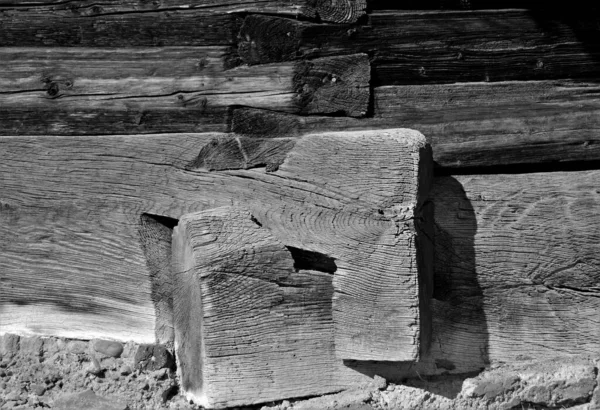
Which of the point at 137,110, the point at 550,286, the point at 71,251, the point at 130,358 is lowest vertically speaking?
the point at 130,358

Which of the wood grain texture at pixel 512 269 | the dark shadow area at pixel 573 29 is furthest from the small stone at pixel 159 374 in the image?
the dark shadow area at pixel 573 29

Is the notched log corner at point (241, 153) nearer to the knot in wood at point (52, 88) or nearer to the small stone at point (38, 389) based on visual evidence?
the knot in wood at point (52, 88)

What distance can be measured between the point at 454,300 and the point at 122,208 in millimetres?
1067

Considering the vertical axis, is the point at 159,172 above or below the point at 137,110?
below

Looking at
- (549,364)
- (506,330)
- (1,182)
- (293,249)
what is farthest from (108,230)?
(549,364)

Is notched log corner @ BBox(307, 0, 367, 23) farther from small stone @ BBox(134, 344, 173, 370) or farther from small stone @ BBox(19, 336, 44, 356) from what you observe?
small stone @ BBox(19, 336, 44, 356)

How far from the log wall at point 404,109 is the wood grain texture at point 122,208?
1cm

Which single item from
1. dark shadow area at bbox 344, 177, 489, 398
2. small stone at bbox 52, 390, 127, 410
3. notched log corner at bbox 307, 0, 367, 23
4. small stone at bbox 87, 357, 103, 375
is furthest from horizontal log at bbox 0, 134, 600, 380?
notched log corner at bbox 307, 0, 367, 23

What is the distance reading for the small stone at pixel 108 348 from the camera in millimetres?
2441

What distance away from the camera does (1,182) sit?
8.11 feet

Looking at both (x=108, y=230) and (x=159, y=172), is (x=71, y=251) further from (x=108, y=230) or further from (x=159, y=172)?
(x=159, y=172)

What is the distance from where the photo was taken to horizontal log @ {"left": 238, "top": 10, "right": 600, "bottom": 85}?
7.80 feet

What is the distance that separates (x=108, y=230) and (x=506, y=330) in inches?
50.2

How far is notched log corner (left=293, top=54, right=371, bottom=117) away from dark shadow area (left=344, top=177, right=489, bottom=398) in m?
0.36
